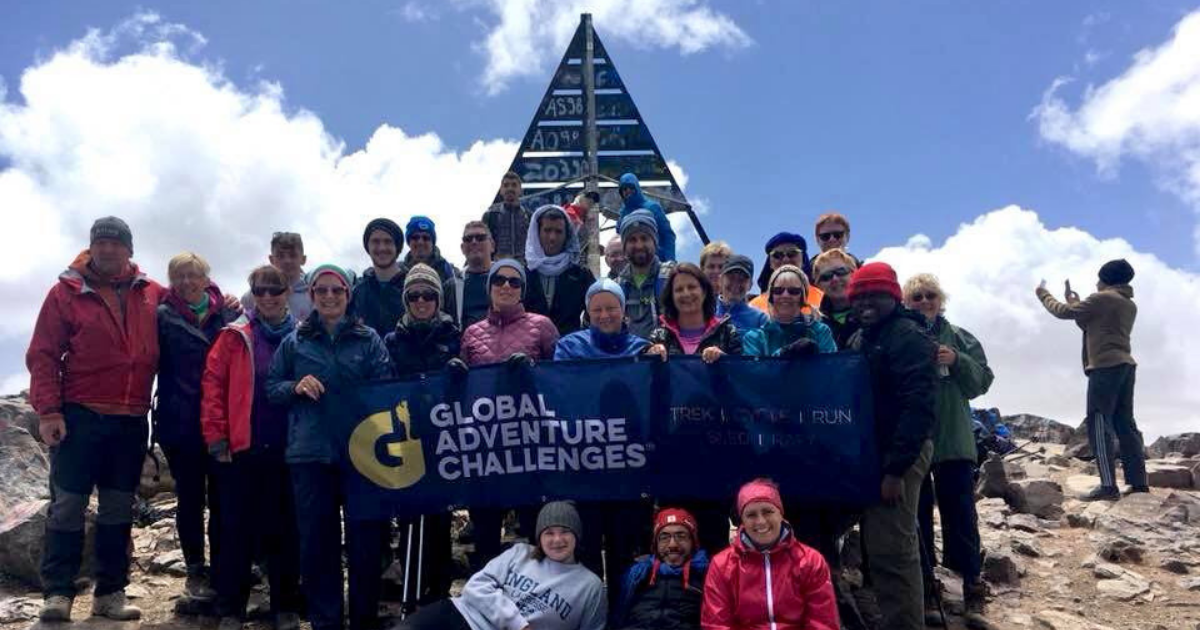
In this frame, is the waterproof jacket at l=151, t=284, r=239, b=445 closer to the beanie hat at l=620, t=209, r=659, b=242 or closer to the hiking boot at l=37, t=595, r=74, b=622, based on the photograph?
the hiking boot at l=37, t=595, r=74, b=622

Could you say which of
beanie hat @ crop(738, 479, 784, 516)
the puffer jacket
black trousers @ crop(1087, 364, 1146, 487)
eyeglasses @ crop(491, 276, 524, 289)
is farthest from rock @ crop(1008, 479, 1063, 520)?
eyeglasses @ crop(491, 276, 524, 289)

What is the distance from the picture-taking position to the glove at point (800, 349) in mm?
5211

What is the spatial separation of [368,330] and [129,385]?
183 cm

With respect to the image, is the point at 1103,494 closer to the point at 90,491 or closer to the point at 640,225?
the point at 640,225

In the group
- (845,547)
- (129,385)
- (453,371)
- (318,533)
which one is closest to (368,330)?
(453,371)

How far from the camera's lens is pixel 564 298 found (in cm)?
734

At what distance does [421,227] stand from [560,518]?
134 inches

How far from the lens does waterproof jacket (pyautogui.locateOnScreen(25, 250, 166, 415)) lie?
18.8 feet

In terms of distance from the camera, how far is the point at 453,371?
218 inches

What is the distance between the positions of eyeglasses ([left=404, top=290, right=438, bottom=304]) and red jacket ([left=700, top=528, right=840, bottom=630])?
Answer: 2731mm

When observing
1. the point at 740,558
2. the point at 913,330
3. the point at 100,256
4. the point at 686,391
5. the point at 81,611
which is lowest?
the point at 81,611

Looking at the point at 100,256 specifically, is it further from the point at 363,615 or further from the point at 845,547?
the point at 845,547

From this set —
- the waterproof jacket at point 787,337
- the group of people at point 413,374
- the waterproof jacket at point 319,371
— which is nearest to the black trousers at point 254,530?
the group of people at point 413,374

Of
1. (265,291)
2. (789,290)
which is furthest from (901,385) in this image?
(265,291)
